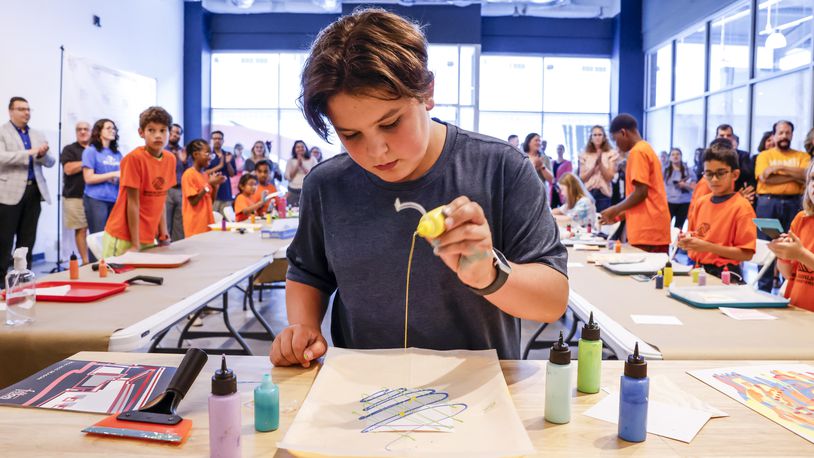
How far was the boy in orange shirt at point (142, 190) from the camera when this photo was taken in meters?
3.41

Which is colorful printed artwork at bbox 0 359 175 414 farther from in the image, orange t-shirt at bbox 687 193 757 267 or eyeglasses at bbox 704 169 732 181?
eyeglasses at bbox 704 169 732 181

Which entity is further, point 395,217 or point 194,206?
point 194,206

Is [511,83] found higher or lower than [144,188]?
higher

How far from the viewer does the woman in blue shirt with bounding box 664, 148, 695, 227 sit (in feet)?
27.0

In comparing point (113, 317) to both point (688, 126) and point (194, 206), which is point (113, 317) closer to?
point (194, 206)

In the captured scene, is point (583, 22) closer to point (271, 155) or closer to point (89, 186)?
point (271, 155)

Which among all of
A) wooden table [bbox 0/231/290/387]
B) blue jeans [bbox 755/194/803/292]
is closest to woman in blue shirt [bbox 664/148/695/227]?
blue jeans [bbox 755/194/803/292]

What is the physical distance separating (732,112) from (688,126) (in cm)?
143

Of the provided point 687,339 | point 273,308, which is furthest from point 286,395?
point 273,308

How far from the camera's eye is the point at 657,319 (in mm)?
1868

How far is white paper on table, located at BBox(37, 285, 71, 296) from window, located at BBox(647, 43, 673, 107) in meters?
9.91

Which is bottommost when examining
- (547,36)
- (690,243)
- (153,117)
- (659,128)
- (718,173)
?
(690,243)

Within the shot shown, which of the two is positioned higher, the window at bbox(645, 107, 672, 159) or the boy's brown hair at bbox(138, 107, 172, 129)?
the window at bbox(645, 107, 672, 159)

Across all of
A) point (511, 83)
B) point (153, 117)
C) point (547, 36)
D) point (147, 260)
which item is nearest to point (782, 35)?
point (547, 36)
